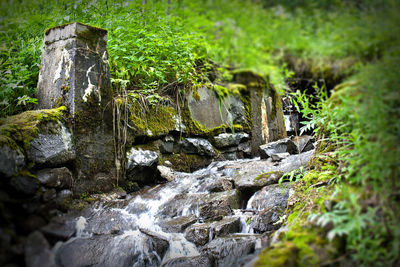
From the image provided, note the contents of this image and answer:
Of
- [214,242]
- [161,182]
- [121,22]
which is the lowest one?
[214,242]

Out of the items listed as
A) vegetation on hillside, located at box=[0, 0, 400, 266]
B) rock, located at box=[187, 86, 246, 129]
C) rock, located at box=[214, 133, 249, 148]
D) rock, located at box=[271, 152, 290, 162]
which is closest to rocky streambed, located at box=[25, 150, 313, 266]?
rock, located at box=[271, 152, 290, 162]

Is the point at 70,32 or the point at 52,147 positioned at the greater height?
the point at 70,32

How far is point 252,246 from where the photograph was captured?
254cm

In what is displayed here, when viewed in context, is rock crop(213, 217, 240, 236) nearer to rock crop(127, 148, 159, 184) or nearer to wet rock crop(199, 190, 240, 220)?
wet rock crop(199, 190, 240, 220)

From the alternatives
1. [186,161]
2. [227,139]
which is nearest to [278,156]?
[227,139]

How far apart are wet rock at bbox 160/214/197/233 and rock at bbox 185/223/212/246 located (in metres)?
0.14

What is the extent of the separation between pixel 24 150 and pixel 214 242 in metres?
2.19

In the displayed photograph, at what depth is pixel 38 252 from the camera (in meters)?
1.17

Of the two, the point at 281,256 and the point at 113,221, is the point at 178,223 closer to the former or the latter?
the point at 113,221

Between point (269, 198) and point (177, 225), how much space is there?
1.42 metres

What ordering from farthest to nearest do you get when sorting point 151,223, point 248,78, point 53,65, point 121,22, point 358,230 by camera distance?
point 121,22
point 53,65
point 151,223
point 248,78
point 358,230

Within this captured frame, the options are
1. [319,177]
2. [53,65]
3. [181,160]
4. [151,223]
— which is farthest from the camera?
[181,160]

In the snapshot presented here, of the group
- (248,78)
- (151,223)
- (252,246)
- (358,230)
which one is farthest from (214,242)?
(248,78)

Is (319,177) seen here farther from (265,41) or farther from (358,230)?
(265,41)
